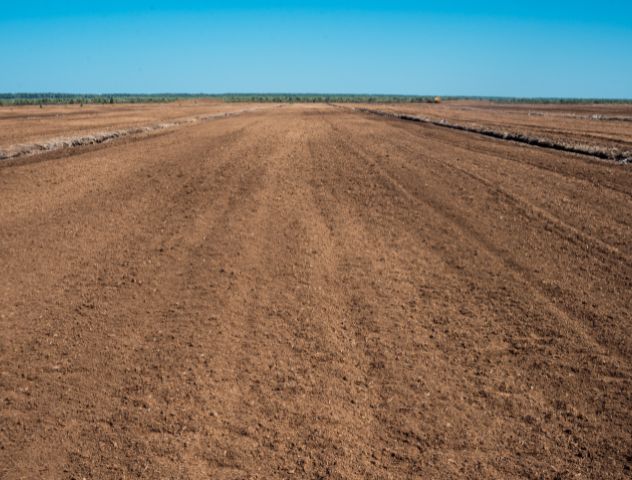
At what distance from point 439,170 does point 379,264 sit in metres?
7.61

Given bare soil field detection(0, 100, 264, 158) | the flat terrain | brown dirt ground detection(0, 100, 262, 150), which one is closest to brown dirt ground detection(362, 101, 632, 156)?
the flat terrain

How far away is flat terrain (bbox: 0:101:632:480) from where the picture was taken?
3.49 meters

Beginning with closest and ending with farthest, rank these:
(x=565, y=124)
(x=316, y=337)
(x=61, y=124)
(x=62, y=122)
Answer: (x=316, y=337) → (x=61, y=124) → (x=565, y=124) → (x=62, y=122)

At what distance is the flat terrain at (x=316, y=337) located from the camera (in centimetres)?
349

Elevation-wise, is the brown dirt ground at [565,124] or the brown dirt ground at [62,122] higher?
the brown dirt ground at [565,124]

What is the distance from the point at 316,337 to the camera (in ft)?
16.2

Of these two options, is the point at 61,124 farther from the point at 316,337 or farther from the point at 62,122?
the point at 316,337

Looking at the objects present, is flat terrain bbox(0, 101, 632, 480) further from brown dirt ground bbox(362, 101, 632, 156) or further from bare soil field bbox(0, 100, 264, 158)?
brown dirt ground bbox(362, 101, 632, 156)

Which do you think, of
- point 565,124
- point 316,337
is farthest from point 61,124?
point 316,337

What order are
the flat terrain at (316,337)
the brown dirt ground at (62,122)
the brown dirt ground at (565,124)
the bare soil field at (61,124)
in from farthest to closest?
the brown dirt ground at (62,122) < the brown dirt ground at (565,124) < the bare soil field at (61,124) < the flat terrain at (316,337)

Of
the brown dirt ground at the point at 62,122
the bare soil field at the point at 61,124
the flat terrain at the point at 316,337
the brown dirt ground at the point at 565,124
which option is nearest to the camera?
the flat terrain at the point at 316,337

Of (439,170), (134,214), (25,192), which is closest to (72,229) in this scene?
A: (134,214)

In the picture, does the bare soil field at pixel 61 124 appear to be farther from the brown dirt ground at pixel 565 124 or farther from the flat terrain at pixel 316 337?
the brown dirt ground at pixel 565 124

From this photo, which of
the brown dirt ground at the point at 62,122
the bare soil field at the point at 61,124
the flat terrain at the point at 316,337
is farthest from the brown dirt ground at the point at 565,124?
the brown dirt ground at the point at 62,122
